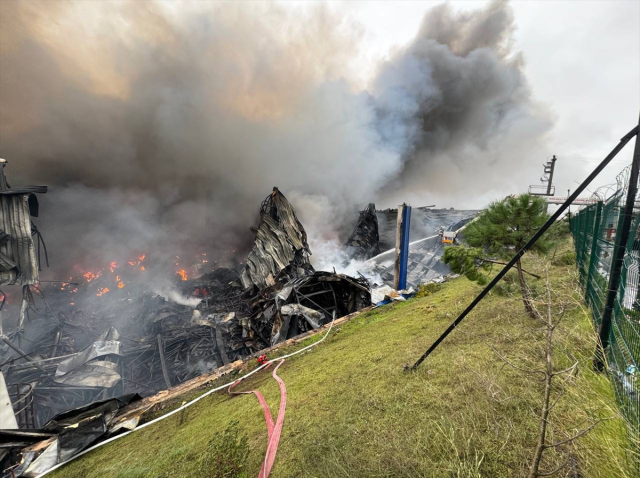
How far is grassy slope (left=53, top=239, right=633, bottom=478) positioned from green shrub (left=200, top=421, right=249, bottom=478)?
0.29 feet

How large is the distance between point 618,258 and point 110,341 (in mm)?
12230

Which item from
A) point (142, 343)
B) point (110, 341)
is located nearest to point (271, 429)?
point (110, 341)

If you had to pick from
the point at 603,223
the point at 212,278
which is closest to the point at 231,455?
the point at 603,223

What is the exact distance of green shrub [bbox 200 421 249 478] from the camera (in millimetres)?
2008

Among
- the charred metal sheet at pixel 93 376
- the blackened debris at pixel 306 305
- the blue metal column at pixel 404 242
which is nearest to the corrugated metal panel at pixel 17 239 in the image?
the charred metal sheet at pixel 93 376

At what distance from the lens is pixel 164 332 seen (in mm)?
9945

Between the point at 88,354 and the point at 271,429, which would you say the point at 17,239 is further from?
the point at 271,429

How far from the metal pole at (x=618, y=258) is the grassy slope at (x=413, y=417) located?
0.73 feet

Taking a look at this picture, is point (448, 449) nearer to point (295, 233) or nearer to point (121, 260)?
point (295, 233)

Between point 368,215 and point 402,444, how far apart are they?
1879 centimetres

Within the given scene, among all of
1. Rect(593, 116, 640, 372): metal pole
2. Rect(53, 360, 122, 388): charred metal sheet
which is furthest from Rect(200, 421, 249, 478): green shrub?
Rect(53, 360, 122, 388): charred metal sheet

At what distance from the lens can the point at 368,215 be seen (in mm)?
19953

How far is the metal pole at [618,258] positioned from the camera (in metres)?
2.07

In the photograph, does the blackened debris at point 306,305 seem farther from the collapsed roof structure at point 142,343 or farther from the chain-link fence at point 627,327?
the chain-link fence at point 627,327
